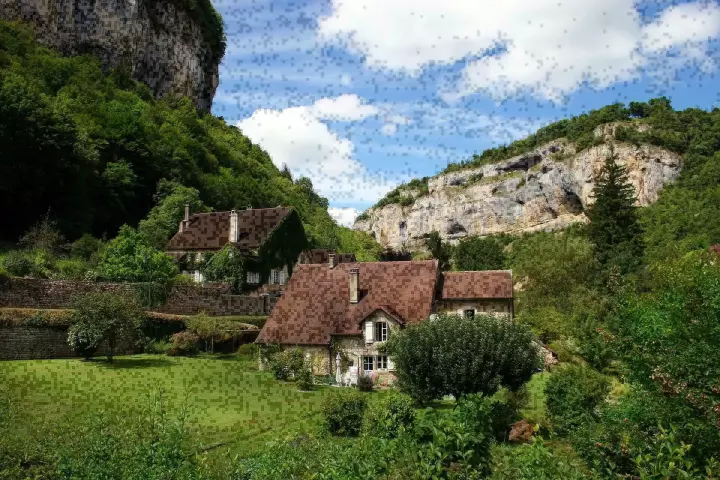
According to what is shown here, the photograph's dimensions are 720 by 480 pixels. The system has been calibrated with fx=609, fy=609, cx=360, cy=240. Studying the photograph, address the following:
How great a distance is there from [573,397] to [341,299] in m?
15.6

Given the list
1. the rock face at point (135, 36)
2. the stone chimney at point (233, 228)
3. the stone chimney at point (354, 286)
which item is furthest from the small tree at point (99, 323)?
the rock face at point (135, 36)

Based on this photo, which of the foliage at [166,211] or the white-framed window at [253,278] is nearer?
the white-framed window at [253,278]

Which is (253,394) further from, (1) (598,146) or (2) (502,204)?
(2) (502,204)

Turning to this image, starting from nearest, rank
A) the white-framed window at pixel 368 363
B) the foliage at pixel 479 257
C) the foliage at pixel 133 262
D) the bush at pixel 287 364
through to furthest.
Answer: the bush at pixel 287 364 < the white-framed window at pixel 368 363 < the foliage at pixel 133 262 < the foliage at pixel 479 257

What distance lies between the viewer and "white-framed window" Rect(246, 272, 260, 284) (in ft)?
168

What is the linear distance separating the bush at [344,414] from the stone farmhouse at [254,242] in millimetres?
30507

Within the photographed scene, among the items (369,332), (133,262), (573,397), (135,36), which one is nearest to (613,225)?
(369,332)

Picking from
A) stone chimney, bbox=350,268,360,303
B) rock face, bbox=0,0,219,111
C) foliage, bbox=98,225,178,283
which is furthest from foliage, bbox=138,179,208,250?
stone chimney, bbox=350,268,360,303

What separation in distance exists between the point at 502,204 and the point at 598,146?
2762 centimetres

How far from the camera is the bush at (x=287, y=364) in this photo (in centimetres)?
2812

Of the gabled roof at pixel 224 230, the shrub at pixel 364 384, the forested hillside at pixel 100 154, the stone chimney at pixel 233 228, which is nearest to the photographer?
the shrub at pixel 364 384

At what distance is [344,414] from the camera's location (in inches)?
771

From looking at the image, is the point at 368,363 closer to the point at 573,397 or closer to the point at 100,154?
the point at 573,397

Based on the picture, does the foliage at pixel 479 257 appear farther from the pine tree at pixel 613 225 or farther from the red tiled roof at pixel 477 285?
the red tiled roof at pixel 477 285
